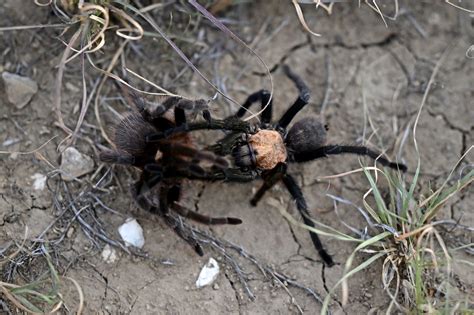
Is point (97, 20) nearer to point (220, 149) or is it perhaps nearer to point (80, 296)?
point (220, 149)

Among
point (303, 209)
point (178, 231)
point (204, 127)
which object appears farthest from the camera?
point (303, 209)

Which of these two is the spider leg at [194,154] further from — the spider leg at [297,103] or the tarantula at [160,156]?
the spider leg at [297,103]

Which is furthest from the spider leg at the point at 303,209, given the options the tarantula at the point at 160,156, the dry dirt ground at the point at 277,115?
the tarantula at the point at 160,156

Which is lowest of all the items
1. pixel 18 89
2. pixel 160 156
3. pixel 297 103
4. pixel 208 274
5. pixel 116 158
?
pixel 208 274

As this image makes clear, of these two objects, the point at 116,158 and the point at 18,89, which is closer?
the point at 116,158

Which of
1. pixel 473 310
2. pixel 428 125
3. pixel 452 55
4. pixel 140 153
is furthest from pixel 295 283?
pixel 452 55

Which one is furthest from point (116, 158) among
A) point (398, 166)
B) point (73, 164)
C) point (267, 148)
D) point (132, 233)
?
point (398, 166)

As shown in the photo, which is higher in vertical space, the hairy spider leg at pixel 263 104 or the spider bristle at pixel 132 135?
the hairy spider leg at pixel 263 104
